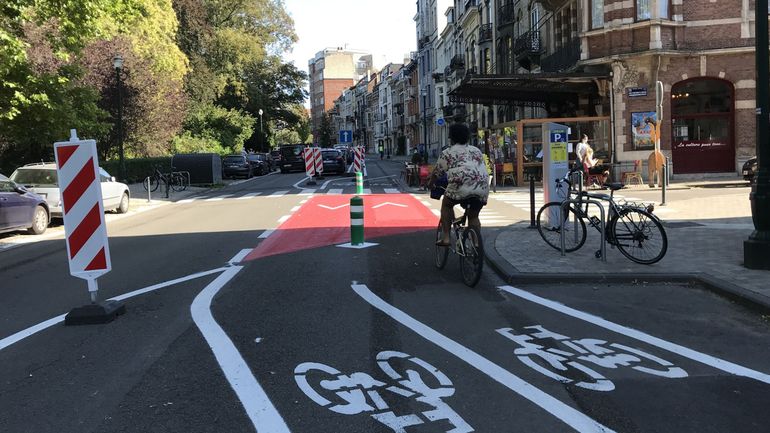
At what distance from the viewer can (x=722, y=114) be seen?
77.3 feet

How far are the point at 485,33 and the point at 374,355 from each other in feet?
141

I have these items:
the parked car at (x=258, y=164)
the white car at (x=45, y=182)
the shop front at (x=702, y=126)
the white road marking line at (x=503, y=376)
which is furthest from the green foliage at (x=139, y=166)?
the white road marking line at (x=503, y=376)

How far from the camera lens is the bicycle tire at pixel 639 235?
809cm

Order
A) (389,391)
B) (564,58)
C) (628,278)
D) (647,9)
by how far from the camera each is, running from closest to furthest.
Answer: (389,391)
(628,278)
(647,9)
(564,58)

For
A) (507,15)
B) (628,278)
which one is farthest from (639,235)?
(507,15)

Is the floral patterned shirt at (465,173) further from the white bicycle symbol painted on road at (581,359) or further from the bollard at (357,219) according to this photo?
the bollard at (357,219)

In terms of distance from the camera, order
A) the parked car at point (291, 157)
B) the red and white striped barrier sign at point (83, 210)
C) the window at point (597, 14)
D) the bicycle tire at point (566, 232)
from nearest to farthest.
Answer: the red and white striped barrier sign at point (83, 210), the bicycle tire at point (566, 232), the window at point (597, 14), the parked car at point (291, 157)

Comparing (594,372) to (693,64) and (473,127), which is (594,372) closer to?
(693,64)

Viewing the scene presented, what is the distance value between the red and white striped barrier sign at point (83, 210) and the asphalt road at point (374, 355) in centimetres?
64

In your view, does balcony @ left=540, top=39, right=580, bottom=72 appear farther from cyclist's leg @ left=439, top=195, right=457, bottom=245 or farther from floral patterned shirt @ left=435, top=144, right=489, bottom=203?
floral patterned shirt @ left=435, top=144, right=489, bottom=203

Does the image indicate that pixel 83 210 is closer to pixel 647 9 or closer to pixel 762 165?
pixel 762 165

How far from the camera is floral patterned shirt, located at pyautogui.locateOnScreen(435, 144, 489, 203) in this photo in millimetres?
7605

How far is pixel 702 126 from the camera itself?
24.0m

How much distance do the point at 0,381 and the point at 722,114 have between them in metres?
24.7
